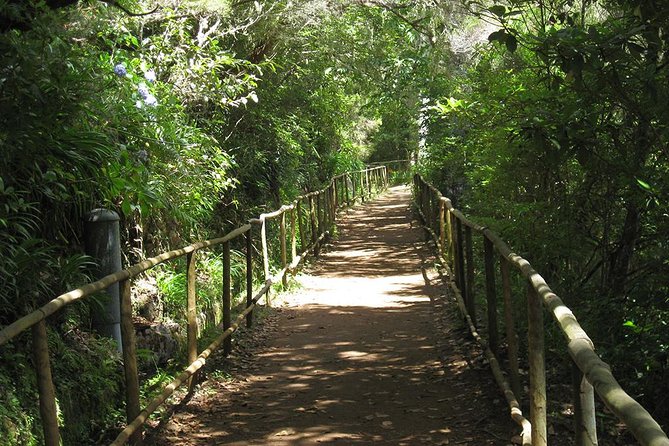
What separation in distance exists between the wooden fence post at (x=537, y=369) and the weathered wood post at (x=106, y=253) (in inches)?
128

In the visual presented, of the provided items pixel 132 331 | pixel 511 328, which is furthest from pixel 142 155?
pixel 511 328

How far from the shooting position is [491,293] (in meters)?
5.67

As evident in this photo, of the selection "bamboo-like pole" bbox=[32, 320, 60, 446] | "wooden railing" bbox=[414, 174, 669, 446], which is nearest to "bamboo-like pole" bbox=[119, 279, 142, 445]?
"bamboo-like pole" bbox=[32, 320, 60, 446]

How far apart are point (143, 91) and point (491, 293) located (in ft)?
11.8

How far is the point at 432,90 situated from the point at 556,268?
9.81 m

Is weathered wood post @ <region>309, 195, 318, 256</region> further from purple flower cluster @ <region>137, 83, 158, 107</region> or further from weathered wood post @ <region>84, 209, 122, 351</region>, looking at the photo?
weathered wood post @ <region>84, 209, 122, 351</region>

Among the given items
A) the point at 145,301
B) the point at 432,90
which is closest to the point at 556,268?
the point at 145,301

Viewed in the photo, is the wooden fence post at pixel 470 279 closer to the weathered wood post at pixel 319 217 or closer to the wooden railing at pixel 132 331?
the wooden railing at pixel 132 331

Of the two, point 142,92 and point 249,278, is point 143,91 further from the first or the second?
point 249,278

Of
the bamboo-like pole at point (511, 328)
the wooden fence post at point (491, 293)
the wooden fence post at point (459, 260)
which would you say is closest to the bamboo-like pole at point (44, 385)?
the bamboo-like pole at point (511, 328)

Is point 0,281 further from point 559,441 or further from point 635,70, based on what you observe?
point 635,70

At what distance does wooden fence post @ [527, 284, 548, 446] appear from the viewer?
3.72m

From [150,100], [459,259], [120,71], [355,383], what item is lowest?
[355,383]

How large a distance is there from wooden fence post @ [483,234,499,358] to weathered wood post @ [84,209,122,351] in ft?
9.31
